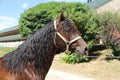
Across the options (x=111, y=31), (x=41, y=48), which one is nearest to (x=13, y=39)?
(x=111, y=31)

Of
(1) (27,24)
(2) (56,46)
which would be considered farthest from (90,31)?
(2) (56,46)

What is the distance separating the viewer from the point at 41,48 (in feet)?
17.9

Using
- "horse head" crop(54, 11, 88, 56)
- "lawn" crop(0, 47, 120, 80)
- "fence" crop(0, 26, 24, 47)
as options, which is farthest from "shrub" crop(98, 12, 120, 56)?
"fence" crop(0, 26, 24, 47)

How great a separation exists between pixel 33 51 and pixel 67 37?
57 centimetres

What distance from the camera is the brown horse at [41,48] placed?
5.35 m

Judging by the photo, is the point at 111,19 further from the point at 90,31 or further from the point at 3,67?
the point at 3,67

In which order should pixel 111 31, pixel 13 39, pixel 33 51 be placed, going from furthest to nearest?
pixel 13 39
pixel 111 31
pixel 33 51

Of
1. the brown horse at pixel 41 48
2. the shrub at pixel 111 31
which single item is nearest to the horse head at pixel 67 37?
the brown horse at pixel 41 48

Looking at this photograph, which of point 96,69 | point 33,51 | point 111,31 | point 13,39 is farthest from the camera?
point 13,39

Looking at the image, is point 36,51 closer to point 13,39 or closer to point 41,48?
point 41,48

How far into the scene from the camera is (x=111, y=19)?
81.3 feet

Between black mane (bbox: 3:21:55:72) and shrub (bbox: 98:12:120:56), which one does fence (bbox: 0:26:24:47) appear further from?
black mane (bbox: 3:21:55:72)

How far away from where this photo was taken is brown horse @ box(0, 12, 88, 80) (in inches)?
211

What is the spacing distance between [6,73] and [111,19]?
65.8 feet
